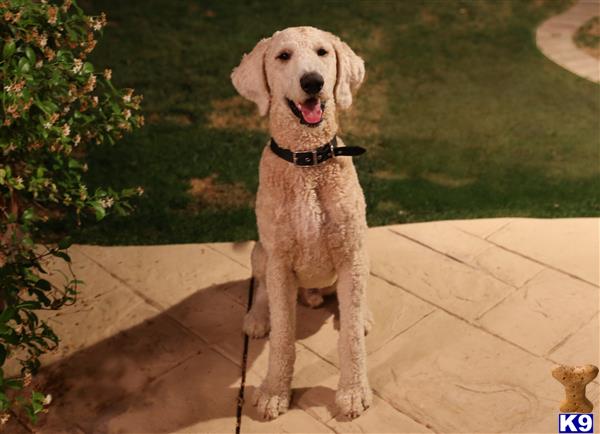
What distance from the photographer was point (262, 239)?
340cm

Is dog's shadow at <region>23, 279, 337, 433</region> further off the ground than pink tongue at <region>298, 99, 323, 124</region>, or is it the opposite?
pink tongue at <region>298, 99, 323, 124</region>

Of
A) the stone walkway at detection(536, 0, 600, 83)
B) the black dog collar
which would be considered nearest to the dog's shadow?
the black dog collar

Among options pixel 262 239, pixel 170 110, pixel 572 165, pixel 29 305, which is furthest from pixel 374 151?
pixel 29 305

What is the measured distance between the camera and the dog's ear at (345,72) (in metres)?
3.10

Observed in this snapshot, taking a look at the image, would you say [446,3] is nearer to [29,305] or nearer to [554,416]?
[554,416]

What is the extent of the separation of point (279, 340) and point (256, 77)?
1226 mm

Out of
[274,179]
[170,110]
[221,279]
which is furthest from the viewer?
[170,110]

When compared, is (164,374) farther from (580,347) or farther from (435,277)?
(580,347)

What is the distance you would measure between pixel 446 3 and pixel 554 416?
677 centimetres

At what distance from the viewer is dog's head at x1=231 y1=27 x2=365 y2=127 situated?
115 inches

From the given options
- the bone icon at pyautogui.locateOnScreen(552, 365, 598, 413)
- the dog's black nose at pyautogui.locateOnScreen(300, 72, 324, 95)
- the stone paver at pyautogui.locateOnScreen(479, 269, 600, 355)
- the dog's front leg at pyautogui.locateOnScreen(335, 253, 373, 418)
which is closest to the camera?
the bone icon at pyautogui.locateOnScreen(552, 365, 598, 413)

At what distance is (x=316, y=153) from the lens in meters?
3.15

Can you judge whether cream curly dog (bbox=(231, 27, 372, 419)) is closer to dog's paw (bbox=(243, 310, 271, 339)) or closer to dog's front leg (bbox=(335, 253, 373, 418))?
dog's front leg (bbox=(335, 253, 373, 418))
